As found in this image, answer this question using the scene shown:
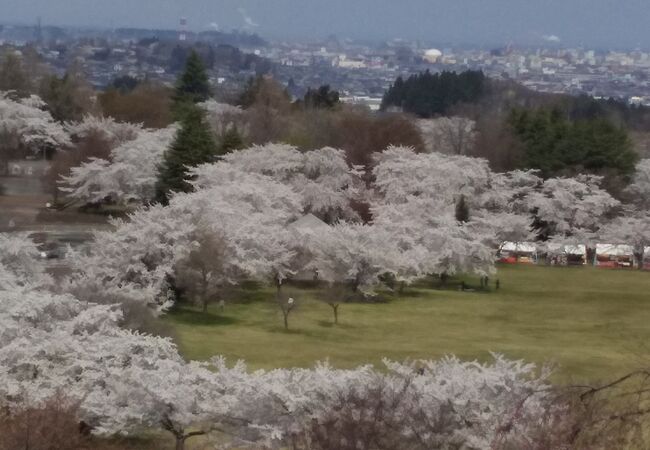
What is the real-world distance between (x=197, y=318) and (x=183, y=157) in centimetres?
1054

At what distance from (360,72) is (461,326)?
139 m

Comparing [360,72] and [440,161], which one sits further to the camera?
[360,72]

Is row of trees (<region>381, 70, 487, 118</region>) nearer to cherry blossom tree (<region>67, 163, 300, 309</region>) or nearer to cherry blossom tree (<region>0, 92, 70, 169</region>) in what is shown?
cherry blossom tree (<region>0, 92, 70, 169</region>)

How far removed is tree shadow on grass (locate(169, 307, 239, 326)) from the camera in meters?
23.3

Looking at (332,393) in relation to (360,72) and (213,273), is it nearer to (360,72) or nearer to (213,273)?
(213,273)

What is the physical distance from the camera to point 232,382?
44.5 ft

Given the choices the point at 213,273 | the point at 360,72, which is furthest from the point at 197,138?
the point at 360,72

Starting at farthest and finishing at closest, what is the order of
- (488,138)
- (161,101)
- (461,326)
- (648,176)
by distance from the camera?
(161,101), (488,138), (648,176), (461,326)

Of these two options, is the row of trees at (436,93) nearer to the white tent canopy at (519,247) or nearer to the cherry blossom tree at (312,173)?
the cherry blossom tree at (312,173)

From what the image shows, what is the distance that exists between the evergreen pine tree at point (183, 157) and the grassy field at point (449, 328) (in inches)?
283

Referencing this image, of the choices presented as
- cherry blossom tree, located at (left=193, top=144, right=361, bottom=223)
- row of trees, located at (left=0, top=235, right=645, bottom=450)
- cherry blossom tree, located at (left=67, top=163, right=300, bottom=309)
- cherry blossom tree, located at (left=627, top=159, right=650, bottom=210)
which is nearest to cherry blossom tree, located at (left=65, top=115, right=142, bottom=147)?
cherry blossom tree, located at (left=193, top=144, right=361, bottom=223)

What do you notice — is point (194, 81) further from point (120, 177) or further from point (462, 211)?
point (462, 211)

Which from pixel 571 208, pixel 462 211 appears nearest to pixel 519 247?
pixel 462 211

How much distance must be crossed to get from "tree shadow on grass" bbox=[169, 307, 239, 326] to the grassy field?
0.08ft
